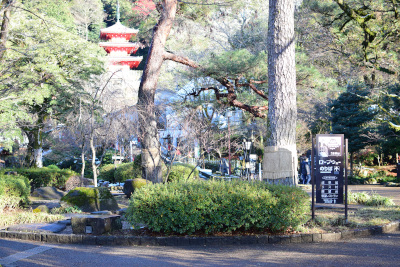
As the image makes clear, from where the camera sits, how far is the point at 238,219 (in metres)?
6.66

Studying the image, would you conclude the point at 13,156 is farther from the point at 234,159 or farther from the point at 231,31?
the point at 231,31

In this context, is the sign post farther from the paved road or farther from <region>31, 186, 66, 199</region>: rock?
<region>31, 186, 66, 199</region>: rock

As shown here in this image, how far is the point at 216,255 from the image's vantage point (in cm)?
589

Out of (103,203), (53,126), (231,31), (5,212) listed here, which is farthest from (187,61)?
(231,31)

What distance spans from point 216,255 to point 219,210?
0.94 meters

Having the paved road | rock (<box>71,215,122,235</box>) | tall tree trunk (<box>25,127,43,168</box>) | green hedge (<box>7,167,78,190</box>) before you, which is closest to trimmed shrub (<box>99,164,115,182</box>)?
tall tree trunk (<box>25,127,43,168</box>)

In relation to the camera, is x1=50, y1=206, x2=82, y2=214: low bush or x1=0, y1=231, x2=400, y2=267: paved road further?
x1=50, y1=206, x2=82, y2=214: low bush

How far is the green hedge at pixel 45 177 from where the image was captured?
1677 cm

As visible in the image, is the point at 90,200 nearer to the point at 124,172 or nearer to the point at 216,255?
the point at 216,255

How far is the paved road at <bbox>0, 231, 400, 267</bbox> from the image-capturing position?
18.0 feet

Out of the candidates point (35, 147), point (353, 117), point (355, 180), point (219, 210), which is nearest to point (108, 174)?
point (35, 147)

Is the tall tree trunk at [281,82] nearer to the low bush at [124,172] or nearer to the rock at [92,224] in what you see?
the rock at [92,224]

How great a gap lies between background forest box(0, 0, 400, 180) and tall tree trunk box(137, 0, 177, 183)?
107 cm

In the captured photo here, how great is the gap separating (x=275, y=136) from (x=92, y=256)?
15.0ft
